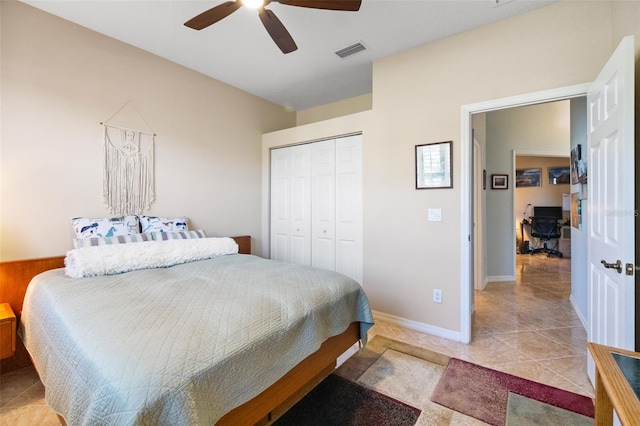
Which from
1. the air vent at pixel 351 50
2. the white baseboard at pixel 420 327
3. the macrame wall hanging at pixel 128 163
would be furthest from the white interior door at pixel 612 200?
A: the macrame wall hanging at pixel 128 163

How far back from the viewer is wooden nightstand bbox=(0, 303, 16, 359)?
1.72 meters

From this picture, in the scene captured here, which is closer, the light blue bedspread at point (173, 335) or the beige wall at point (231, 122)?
the light blue bedspread at point (173, 335)

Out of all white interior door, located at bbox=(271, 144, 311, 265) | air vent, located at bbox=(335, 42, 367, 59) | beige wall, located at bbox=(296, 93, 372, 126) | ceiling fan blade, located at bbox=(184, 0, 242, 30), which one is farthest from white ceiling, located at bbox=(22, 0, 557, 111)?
white interior door, located at bbox=(271, 144, 311, 265)

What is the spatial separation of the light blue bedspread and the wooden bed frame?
112 mm

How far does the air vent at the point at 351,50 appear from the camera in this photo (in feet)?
8.91

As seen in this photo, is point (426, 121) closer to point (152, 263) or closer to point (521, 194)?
point (152, 263)

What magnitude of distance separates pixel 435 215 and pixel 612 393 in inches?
75.2

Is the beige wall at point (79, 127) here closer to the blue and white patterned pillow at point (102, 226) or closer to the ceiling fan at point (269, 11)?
the blue and white patterned pillow at point (102, 226)

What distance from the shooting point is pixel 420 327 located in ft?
9.02

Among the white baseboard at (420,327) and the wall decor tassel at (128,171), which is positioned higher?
the wall decor tassel at (128,171)

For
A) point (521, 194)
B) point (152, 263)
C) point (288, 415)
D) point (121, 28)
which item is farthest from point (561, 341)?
point (521, 194)

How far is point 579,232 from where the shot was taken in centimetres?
315

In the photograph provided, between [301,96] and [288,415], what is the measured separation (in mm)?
3667

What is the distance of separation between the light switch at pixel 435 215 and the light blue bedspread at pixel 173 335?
118 centimetres
